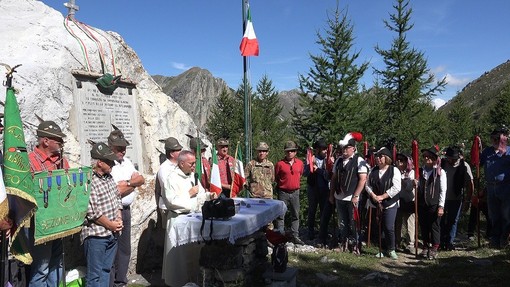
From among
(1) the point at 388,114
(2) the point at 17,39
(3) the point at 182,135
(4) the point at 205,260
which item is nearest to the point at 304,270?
(4) the point at 205,260

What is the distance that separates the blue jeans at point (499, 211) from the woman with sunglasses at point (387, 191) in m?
1.99

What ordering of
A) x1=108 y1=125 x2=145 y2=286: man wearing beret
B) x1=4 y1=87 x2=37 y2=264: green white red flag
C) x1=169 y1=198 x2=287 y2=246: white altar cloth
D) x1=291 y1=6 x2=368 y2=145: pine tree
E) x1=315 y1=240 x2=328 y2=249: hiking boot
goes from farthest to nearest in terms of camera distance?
x1=291 y1=6 x2=368 y2=145: pine tree
x1=315 y1=240 x2=328 y2=249: hiking boot
x1=108 y1=125 x2=145 y2=286: man wearing beret
x1=169 y1=198 x2=287 y2=246: white altar cloth
x1=4 y1=87 x2=37 y2=264: green white red flag

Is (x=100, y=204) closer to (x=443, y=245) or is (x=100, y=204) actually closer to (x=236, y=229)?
(x=236, y=229)

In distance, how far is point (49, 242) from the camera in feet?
13.2

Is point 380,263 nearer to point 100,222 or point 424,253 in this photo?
point 424,253

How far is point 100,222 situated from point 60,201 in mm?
463

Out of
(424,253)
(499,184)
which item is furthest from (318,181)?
(499,184)

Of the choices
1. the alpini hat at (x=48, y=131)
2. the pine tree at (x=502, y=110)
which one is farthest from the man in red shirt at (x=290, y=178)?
the pine tree at (x=502, y=110)

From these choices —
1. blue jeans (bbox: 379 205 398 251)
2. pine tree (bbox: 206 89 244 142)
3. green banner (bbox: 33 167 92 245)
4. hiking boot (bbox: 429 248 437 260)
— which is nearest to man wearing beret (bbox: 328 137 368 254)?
blue jeans (bbox: 379 205 398 251)

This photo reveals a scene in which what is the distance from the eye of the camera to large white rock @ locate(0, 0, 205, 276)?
4.98 meters

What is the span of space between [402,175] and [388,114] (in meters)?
11.1

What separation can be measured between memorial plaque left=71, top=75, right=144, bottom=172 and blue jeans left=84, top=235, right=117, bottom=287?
1.59 metres

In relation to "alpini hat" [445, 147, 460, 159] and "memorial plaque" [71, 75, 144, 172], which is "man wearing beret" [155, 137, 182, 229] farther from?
"alpini hat" [445, 147, 460, 159]

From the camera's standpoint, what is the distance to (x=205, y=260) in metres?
4.82
